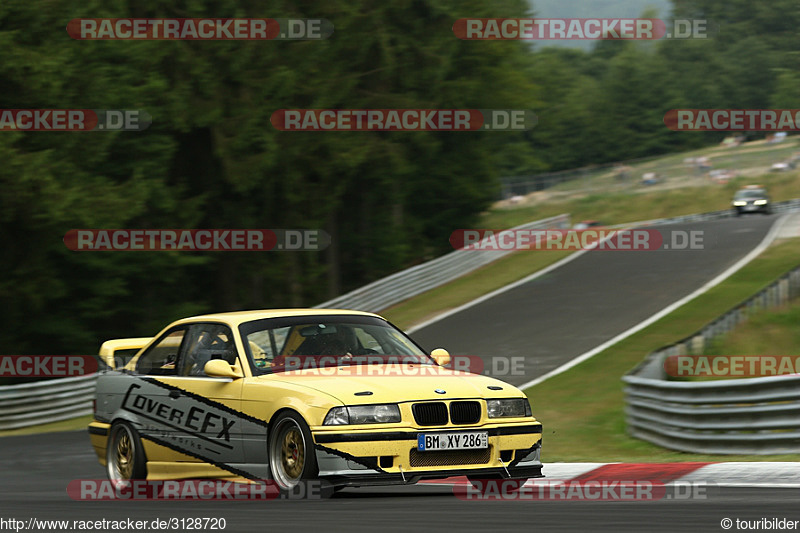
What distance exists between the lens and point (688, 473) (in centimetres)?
966

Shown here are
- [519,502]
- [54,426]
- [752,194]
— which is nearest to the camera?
[519,502]

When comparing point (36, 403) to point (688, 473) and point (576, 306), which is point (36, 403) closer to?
point (576, 306)

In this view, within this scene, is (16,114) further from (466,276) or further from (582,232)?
(582,232)

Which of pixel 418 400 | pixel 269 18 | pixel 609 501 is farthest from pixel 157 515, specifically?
pixel 269 18

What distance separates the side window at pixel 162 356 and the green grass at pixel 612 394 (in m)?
4.45

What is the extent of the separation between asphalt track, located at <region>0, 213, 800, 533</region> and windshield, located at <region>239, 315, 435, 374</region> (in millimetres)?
964

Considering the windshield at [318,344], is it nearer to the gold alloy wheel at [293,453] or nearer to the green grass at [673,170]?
the gold alloy wheel at [293,453]

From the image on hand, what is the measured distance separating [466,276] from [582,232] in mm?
9336

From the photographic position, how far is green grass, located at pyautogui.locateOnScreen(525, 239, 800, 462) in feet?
42.7

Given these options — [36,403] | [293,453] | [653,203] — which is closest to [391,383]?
[293,453]

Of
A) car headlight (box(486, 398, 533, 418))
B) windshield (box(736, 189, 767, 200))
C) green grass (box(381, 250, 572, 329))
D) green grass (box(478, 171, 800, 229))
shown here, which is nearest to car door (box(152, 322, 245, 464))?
car headlight (box(486, 398, 533, 418))

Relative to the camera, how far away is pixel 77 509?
7617 mm

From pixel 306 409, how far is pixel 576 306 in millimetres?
19647

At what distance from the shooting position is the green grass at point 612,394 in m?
13.0
